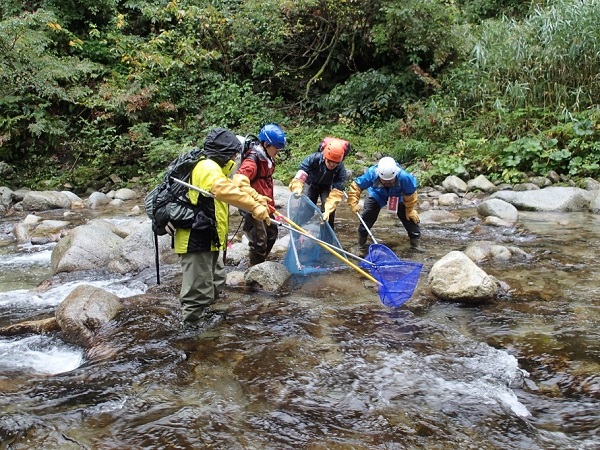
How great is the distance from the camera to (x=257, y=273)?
17.0 feet

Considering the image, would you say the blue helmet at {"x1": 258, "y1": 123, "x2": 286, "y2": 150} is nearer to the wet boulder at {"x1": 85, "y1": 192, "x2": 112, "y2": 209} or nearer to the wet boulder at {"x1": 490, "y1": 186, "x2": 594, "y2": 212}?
the wet boulder at {"x1": 490, "y1": 186, "x2": 594, "y2": 212}

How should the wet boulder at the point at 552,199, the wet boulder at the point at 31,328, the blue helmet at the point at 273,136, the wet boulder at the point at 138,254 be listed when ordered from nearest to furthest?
the wet boulder at the point at 31,328, the blue helmet at the point at 273,136, the wet boulder at the point at 138,254, the wet boulder at the point at 552,199

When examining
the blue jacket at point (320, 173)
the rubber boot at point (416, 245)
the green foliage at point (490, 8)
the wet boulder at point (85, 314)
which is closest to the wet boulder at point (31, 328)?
the wet boulder at point (85, 314)

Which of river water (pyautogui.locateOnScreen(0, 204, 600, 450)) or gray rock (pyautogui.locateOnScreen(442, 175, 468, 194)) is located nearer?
river water (pyautogui.locateOnScreen(0, 204, 600, 450))

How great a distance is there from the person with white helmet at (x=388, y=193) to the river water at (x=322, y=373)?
1342 millimetres

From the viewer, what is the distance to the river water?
281 cm

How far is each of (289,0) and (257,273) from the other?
9635 millimetres

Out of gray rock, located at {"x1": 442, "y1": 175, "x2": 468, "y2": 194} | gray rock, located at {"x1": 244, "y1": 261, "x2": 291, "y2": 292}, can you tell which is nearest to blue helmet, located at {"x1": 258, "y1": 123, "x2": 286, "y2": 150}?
gray rock, located at {"x1": 244, "y1": 261, "x2": 291, "y2": 292}

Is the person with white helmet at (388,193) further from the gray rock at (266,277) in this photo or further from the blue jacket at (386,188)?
the gray rock at (266,277)

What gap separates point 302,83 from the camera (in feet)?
49.3

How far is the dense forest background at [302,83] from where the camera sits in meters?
10.1

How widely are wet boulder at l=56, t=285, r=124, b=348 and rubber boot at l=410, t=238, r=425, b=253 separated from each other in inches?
147

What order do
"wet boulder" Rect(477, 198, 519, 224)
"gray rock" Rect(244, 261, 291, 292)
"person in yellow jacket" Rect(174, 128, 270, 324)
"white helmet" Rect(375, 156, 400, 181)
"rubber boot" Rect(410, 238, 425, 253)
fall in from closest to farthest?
"person in yellow jacket" Rect(174, 128, 270, 324), "gray rock" Rect(244, 261, 291, 292), "white helmet" Rect(375, 156, 400, 181), "rubber boot" Rect(410, 238, 425, 253), "wet boulder" Rect(477, 198, 519, 224)

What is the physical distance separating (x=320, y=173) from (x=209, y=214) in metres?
2.44
